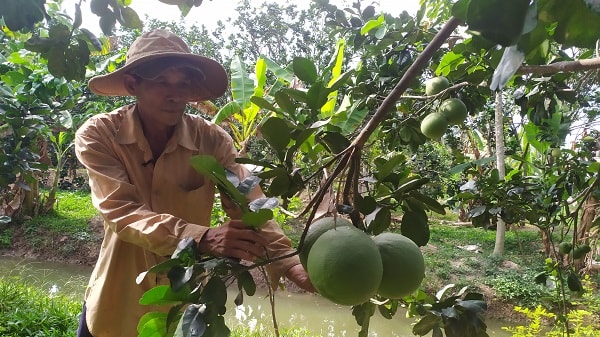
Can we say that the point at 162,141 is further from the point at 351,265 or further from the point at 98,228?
the point at 98,228

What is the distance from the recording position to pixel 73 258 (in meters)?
5.90

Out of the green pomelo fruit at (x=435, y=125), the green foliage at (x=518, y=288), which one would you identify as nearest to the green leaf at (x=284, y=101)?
the green pomelo fruit at (x=435, y=125)

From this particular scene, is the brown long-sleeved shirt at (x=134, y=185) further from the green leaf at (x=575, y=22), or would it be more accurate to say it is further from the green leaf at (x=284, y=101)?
the green leaf at (x=575, y=22)

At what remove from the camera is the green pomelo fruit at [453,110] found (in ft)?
4.90

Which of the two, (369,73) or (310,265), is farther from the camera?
(369,73)

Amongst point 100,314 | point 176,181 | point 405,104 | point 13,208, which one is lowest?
point 13,208

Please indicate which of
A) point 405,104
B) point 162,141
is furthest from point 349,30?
point 162,141

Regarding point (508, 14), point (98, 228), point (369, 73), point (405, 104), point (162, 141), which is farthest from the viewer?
point (98, 228)

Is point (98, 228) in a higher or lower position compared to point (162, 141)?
lower

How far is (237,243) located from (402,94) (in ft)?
1.42

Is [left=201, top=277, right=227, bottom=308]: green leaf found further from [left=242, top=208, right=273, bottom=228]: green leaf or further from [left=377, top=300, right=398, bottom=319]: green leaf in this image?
[left=377, top=300, right=398, bottom=319]: green leaf

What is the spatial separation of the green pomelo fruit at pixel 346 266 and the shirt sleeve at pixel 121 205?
1.06ft

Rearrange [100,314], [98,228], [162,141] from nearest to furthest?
1. [100,314]
2. [162,141]
3. [98,228]

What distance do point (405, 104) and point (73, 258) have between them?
5.52 m
